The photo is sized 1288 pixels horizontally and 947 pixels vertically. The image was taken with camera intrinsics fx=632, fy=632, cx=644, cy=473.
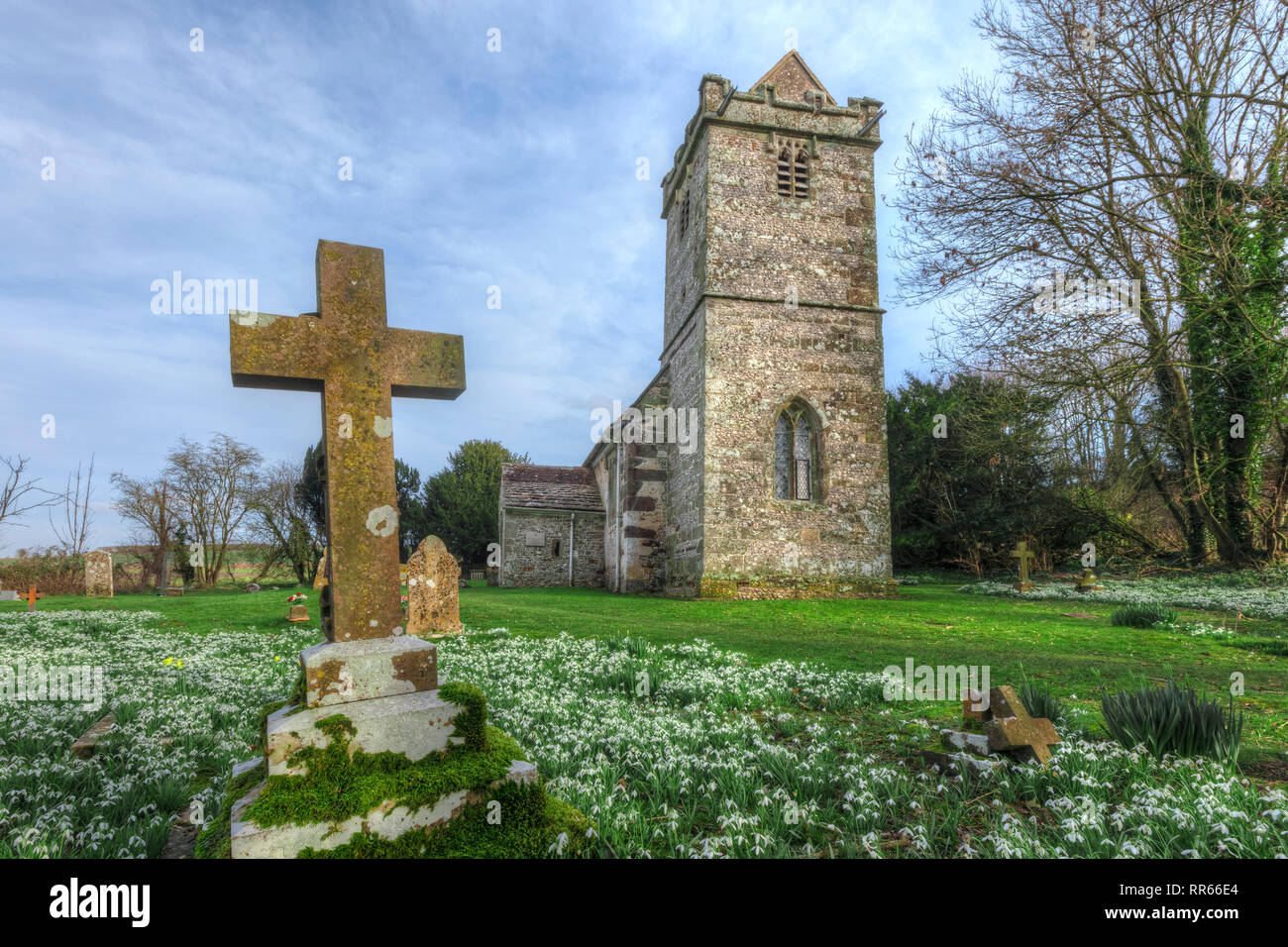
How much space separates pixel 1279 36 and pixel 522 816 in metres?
15.7

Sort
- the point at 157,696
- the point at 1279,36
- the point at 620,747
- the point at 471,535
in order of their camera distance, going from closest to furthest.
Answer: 1. the point at 620,747
2. the point at 157,696
3. the point at 1279,36
4. the point at 471,535

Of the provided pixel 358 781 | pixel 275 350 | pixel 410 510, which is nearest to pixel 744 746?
pixel 358 781

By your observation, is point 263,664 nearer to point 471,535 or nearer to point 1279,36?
point 1279,36

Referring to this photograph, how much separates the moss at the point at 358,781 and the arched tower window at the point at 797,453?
1442 centimetres

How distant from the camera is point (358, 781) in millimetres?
2516

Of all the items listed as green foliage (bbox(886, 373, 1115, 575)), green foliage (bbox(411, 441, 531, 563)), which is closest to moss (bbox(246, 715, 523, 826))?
green foliage (bbox(886, 373, 1115, 575))

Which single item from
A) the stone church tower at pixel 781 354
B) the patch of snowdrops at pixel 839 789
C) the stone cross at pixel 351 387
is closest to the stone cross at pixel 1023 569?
the stone church tower at pixel 781 354

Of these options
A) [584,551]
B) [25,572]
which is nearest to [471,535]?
[584,551]

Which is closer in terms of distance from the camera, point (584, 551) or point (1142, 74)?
point (1142, 74)

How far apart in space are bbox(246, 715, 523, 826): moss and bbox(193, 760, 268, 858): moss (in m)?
0.28

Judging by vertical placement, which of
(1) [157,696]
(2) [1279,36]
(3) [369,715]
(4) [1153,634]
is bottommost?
(4) [1153,634]

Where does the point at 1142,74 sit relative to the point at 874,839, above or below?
above

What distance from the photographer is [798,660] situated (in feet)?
23.9
